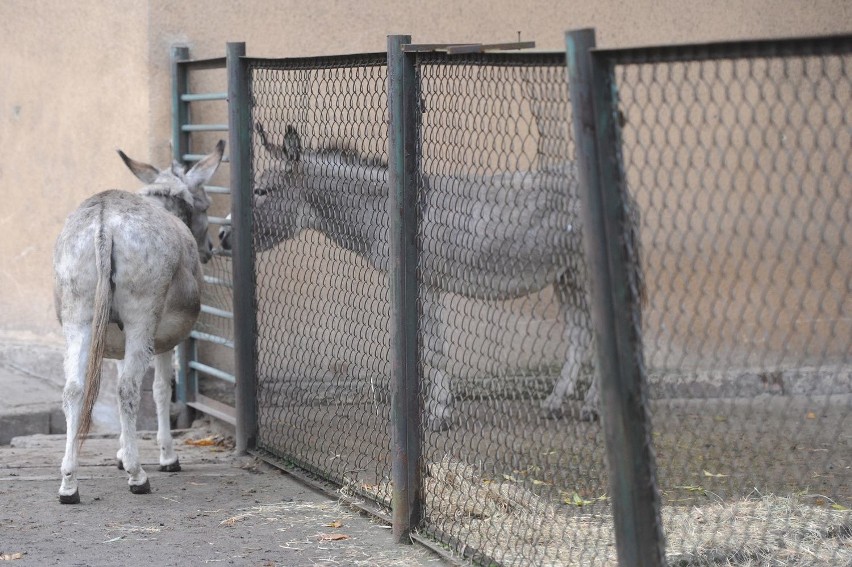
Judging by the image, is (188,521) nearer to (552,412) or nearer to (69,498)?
(69,498)

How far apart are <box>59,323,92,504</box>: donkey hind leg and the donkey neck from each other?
1159 mm

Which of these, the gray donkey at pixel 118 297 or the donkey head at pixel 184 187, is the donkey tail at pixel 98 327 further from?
the donkey head at pixel 184 187

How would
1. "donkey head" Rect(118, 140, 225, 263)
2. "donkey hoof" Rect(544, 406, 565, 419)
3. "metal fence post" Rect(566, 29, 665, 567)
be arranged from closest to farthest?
"metal fence post" Rect(566, 29, 665, 567), "donkey hoof" Rect(544, 406, 565, 419), "donkey head" Rect(118, 140, 225, 263)

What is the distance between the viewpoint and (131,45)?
24.8ft

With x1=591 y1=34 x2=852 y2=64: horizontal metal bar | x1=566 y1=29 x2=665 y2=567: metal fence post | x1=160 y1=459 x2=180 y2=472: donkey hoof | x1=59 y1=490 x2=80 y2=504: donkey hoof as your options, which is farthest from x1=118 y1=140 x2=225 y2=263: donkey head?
x1=591 y1=34 x2=852 y2=64: horizontal metal bar

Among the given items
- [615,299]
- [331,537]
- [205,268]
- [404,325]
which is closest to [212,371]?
[205,268]

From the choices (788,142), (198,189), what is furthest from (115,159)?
(788,142)

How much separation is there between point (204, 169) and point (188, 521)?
7.58ft

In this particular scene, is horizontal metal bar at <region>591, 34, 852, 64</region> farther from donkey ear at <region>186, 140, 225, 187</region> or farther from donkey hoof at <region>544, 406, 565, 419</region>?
donkey ear at <region>186, 140, 225, 187</region>

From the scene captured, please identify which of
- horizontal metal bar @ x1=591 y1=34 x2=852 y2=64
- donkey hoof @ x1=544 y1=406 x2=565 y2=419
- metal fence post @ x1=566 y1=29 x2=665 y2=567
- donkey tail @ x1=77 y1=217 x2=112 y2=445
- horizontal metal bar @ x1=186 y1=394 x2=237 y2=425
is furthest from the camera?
horizontal metal bar @ x1=186 y1=394 x2=237 y2=425

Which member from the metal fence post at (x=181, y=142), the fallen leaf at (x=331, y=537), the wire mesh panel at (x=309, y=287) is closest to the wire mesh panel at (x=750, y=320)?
the fallen leaf at (x=331, y=537)

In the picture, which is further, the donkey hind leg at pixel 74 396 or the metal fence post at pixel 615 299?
the donkey hind leg at pixel 74 396

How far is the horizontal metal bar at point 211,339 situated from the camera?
7.09 meters

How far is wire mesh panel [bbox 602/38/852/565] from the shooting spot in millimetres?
2865
